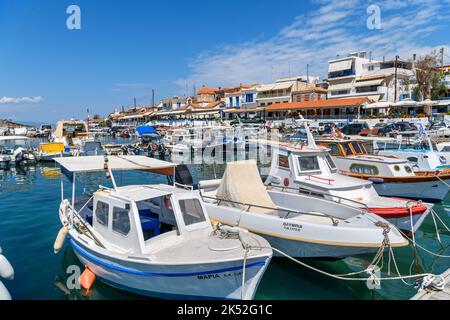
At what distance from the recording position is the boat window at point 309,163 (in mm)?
12539

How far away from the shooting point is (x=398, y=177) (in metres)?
14.5

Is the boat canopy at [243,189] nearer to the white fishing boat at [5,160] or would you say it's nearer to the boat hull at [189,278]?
the boat hull at [189,278]

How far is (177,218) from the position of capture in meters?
7.52

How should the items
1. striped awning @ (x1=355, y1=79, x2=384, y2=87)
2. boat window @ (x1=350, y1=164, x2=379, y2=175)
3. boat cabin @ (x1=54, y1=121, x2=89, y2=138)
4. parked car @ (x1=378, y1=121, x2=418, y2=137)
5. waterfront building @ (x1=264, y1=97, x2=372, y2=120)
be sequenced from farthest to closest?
striped awning @ (x1=355, y1=79, x2=384, y2=87) < waterfront building @ (x1=264, y1=97, x2=372, y2=120) < boat cabin @ (x1=54, y1=121, x2=89, y2=138) < parked car @ (x1=378, y1=121, x2=418, y2=137) < boat window @ (x1=350, y1=164, x2=379, y2=175)

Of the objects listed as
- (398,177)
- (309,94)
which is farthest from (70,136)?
(309,94)

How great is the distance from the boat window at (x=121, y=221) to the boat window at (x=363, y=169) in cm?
1207

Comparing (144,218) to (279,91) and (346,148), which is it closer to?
→ (346,148)

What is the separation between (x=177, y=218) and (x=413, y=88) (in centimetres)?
6324

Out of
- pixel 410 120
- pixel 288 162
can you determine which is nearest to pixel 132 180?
pixel 288 162

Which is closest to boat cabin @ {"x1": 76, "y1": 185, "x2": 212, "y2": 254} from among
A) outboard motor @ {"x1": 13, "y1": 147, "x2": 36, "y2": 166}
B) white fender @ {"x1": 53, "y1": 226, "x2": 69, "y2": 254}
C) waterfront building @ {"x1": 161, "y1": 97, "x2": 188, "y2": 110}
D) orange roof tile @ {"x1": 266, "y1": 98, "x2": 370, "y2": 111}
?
white fender @ {"x1": 53, "y1": 226, "x2": 69, "y2": 254}

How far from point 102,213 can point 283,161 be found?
7.63 m

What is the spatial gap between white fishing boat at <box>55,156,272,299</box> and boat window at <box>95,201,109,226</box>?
2 cm

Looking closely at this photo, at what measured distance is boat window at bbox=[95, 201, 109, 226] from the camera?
7.95m

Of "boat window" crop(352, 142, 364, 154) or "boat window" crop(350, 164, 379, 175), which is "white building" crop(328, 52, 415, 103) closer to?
"boat window" crop(352, 142, 364, 154)
